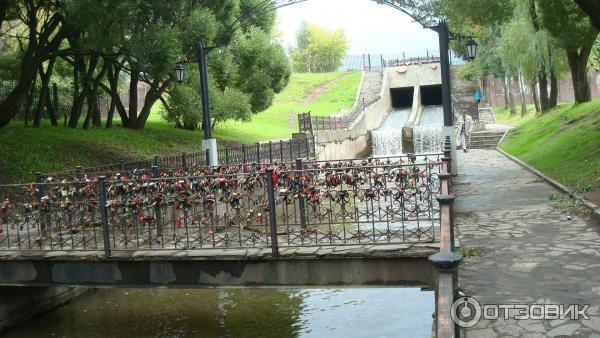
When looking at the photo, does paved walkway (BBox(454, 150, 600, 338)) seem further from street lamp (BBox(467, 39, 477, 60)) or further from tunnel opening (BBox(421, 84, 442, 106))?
tunnel opening (BBox(421, 84, 442, 106))

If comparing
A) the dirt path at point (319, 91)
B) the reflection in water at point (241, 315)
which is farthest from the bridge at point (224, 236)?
the dirt path at point (319, 91)

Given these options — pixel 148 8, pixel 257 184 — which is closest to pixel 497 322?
pixel 257 184

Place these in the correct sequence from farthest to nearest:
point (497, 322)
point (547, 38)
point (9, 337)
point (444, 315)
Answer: point (547, 38) → point (9, 337) → point (497, 322) → point (444, 315)

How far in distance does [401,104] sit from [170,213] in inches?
1951

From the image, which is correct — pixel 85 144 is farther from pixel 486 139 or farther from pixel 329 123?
pixel 486 139

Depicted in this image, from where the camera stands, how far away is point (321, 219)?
29.3ft

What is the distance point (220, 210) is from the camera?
10.1m

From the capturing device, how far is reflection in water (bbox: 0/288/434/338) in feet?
29.9

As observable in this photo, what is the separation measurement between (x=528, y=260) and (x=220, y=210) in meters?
4.99

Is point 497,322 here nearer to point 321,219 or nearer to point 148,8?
point 321,219

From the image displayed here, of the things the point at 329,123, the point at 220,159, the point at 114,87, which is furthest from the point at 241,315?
the point at 329,123

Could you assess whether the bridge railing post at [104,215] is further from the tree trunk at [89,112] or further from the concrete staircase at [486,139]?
the concrete staircase at [486,139]

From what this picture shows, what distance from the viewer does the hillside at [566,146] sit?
1343 centimetres

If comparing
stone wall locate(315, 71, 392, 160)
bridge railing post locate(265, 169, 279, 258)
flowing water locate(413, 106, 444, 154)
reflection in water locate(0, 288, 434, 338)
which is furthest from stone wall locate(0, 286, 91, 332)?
flowing water locate(413, 106, 444, 154)
